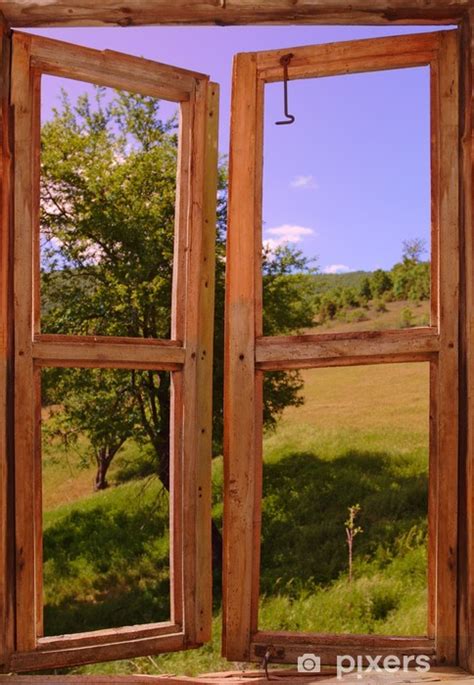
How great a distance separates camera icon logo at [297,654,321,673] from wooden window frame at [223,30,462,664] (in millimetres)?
15

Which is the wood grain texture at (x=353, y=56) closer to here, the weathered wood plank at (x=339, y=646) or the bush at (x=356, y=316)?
the weathered wood plank at (x=339, y=646)

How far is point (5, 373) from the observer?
1351 mm

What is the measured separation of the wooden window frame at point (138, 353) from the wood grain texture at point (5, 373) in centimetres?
2

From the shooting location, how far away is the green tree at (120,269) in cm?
539

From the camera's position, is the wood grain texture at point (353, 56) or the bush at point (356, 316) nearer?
the wood grain texture at point (353, 56)

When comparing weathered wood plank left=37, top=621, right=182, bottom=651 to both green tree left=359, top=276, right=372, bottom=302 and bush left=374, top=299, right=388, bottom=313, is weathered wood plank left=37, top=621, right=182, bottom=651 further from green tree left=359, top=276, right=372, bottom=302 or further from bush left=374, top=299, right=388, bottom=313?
green tree left=359, top=276, right=372, bottom=302

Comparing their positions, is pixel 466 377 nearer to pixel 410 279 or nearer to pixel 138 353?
pixel 138 353

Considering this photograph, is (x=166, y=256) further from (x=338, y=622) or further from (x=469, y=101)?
(x=469, y=101)

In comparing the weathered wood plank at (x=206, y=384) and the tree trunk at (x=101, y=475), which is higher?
the weathered wood plank at (x=206, y=384)

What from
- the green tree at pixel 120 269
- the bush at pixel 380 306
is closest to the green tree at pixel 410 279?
the bush at pixel 380 306

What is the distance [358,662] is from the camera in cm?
137

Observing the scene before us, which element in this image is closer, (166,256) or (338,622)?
(338,622)

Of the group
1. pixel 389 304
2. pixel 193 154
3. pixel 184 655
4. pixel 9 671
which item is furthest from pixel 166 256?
pixel 389 304

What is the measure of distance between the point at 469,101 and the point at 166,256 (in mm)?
4191
